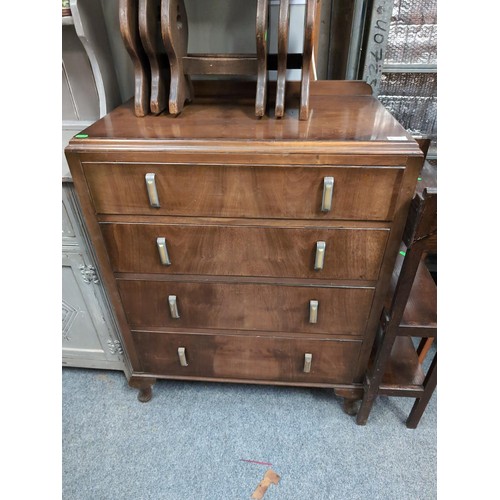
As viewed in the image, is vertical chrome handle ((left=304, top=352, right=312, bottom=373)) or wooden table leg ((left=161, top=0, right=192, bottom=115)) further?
vertical chrome handle ((left=304, top=352, right=312, bottom=373))

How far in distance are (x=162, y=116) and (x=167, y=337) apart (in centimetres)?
62

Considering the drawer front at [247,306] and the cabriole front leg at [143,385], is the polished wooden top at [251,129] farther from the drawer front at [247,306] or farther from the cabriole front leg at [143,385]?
the cabriole front leg at [143,385]

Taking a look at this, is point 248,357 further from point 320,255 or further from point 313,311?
point 320,255

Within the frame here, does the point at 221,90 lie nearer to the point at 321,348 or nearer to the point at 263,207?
the point at 263,207

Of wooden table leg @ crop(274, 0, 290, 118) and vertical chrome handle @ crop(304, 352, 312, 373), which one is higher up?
wooden table leg @ crop(274, 0, 290, 118)

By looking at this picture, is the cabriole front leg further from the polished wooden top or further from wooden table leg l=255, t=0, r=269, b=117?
wooden table leg l=255, t=0, r=269, b=117

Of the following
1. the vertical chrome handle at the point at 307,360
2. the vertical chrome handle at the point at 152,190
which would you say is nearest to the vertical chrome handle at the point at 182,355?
the vertical chrome handle at the point at 307,360

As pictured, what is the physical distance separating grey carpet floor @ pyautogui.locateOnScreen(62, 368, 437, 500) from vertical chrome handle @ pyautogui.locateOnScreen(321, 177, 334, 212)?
781mm

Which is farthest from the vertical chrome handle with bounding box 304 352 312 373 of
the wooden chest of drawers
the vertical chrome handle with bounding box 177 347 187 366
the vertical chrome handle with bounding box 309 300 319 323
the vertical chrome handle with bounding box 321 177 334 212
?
the vertical chrome handle with bounding box 321 177 334 212

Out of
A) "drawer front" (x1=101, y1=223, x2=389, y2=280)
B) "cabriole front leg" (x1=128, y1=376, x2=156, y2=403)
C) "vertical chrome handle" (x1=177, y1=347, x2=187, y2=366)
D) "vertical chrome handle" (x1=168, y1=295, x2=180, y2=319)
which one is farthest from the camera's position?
"cabriole front leg" (x1=128, y1=376, x2=156, y2=403)

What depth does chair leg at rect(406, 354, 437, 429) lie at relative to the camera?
99cm

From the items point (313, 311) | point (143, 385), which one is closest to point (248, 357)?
point (313, 311)

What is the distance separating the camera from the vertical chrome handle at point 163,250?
0.83 meters

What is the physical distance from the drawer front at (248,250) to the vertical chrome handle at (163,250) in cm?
1
